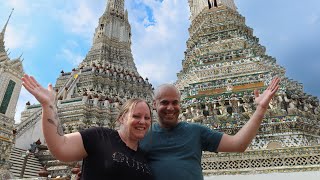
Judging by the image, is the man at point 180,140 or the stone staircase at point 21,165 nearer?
the man at point 180,140

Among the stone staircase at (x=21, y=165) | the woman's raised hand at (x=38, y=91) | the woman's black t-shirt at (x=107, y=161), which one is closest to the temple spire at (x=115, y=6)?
the stone staircase at (x=21, y=165)

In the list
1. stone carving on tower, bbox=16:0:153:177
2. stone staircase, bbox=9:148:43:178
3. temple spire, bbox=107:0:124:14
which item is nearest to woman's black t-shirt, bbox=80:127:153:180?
stone carving on tower, bbox=16:0:153:177

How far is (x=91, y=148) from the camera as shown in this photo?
2.03 m

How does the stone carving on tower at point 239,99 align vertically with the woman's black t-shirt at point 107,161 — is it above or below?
above

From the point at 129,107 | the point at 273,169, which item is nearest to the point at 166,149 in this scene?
the point at 129,107

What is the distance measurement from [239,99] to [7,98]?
13.9 meters

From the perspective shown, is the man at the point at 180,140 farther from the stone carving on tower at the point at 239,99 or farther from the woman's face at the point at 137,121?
the stone carving on tower at the point at 239,99

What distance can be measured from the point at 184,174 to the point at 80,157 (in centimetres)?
88

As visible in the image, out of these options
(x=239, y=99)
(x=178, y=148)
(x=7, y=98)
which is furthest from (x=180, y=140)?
(x=7, y=98)

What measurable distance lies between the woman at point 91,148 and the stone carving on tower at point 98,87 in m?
13.5

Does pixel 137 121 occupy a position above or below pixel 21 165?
above

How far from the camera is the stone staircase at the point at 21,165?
14.6 metres

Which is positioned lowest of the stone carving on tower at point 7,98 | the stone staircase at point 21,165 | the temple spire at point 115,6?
the stone staircase at point 21,165

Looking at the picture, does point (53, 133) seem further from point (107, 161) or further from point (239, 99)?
point (239, 99)
